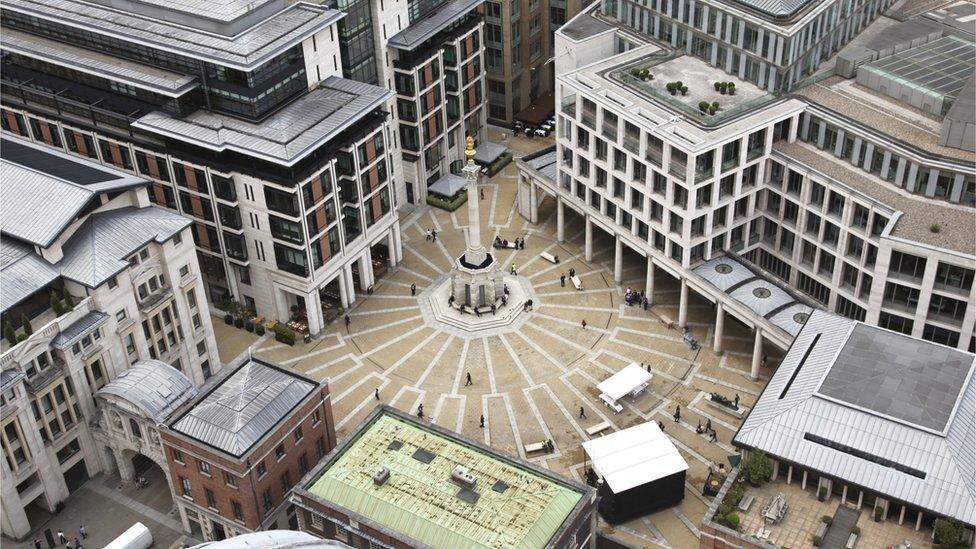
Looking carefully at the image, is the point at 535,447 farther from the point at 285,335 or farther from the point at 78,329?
the point at 78,329

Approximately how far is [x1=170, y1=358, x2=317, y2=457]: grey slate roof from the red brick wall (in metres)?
0.87

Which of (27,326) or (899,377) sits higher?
(27,326)

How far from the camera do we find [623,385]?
12900 cm

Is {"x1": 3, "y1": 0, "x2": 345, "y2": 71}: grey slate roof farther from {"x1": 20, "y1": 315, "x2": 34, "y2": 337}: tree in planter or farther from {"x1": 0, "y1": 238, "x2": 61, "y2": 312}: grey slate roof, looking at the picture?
{"x1": 20, "y1": 315, "x2": 34, "y2": 337}: tree in planter

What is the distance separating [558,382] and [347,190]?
35.8 m

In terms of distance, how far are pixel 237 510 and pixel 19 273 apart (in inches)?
1326

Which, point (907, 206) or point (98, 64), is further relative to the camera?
point (98, 64)

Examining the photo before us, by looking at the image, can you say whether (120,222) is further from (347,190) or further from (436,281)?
(436,281)

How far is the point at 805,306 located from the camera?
12862cm

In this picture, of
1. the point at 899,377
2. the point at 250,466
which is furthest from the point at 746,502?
the point at 250,466

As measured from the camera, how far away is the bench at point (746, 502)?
98.2 m

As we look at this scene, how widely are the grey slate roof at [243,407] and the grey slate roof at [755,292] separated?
169 feet

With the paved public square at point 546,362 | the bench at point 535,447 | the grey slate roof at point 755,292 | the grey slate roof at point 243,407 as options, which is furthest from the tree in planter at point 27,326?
the grey slate roof at point 755,292

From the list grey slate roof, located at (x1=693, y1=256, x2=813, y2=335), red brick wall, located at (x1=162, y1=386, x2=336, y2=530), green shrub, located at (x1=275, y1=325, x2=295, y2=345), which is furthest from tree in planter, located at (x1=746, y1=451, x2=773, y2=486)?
green shrub, located at (x1=275, y1=325, x2=295, y2=345)
